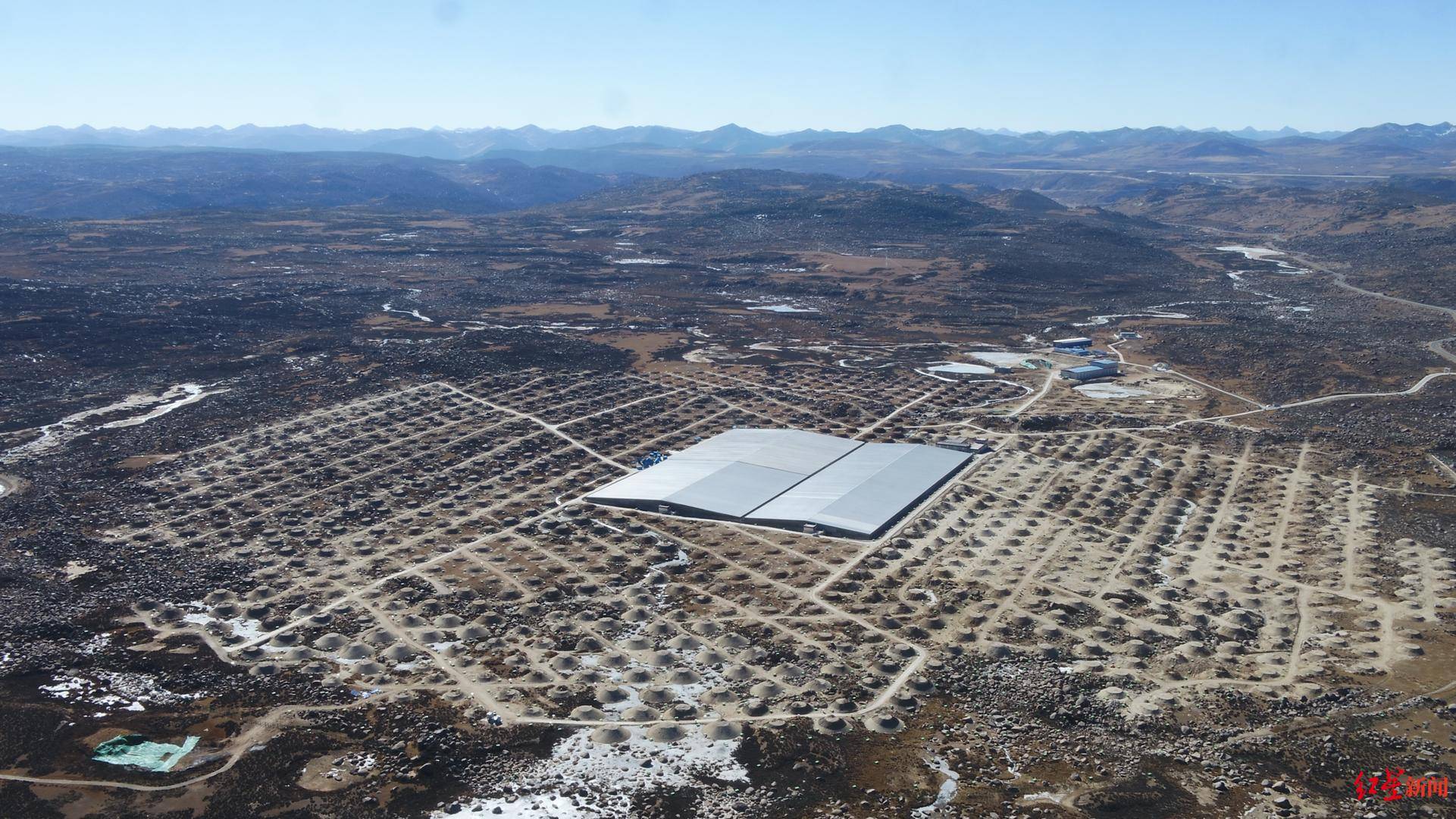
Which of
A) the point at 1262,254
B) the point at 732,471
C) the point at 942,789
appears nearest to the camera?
the point at 942,789

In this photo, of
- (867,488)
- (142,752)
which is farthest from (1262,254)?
(142,752)

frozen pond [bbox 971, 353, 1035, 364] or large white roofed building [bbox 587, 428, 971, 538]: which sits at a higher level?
frozen pond [bbox 971, 353, 1035, 364]

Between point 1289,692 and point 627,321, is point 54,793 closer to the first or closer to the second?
point 1289,692

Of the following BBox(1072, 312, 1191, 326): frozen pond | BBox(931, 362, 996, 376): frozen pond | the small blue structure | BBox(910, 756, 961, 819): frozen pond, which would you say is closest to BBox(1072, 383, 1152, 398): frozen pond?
BBox(931, 362, 996, 376): frozen pond

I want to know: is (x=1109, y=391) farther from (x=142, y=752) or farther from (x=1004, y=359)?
(x=142, y=752)

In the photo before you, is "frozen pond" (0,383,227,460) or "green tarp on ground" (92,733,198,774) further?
"frozen pond" (0,383,227,460)

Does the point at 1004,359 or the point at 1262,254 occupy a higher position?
the point at 1262,254

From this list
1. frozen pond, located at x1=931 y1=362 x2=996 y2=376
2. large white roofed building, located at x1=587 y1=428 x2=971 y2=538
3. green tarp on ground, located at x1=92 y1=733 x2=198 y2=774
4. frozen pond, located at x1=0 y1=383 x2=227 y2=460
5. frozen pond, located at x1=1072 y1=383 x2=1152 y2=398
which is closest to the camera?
green tarp on ground, located at x1=92 y1=733 x2=198 y2=774

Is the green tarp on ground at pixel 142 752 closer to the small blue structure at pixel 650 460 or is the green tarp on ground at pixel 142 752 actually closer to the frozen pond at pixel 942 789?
the frozen pond at pixel 942 789

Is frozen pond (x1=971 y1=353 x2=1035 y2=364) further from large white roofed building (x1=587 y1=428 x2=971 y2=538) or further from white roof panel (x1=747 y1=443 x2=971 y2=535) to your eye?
large white roofed building (x1=587 y1=428 x2=971 y2=538)
